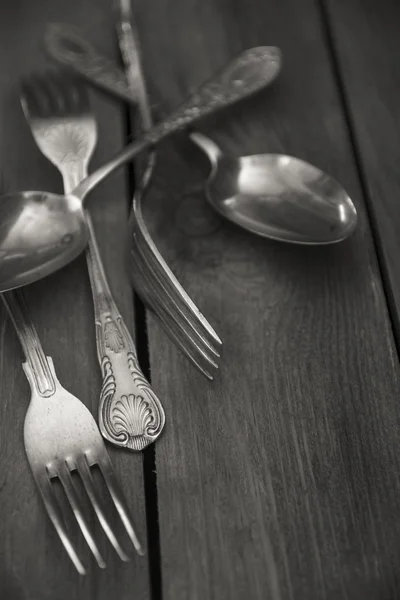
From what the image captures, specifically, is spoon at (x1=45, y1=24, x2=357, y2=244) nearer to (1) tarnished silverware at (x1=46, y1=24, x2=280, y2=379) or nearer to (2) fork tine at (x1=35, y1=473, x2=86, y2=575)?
(1) tarnished silverware at (x1=46, y1=24, x2=280, y2=379)

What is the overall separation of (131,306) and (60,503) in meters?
0.18

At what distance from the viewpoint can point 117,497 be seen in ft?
1.55

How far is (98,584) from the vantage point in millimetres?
448

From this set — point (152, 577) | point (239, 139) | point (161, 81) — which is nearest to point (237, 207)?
point (239, 139)

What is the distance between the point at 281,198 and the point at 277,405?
21cm

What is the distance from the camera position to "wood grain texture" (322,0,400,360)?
63cm

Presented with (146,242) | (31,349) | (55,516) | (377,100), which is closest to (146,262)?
(146,242)

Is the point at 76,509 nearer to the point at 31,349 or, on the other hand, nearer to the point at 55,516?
the point at 55,516

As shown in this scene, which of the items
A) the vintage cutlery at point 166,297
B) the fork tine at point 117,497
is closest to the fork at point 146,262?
the vintage cutlery at point 166,297

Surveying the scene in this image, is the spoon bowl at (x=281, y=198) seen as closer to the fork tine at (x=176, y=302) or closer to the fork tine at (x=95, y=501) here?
the fork tine at (x=176, y=302)

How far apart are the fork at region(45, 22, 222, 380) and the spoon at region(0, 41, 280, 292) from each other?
0.03 metres

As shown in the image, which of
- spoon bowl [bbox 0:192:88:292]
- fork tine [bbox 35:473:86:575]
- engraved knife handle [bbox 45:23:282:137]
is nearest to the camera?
fork tine [bbox 35:473:86:575]

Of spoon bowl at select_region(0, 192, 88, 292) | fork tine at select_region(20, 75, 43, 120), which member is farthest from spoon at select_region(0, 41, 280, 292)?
fork tine at select_region(20, 75, 43, 120)

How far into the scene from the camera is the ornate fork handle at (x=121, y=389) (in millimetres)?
502
